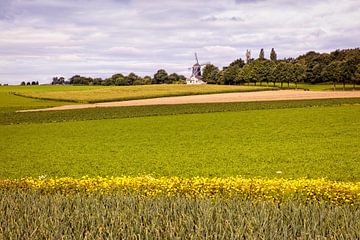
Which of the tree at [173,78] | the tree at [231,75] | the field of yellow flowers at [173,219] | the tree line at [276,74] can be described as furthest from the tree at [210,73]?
the field of yellow flowers at [173,219]

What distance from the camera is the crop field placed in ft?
23.4

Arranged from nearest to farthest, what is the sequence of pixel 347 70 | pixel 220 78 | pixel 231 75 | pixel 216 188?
1. pixel 216 188
2. pixel 347 70
3. pixel 231 75
4. pixel 220 78

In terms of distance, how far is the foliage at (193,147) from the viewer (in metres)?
18.8

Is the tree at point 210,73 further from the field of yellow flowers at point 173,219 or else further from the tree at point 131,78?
the field of yellow flowers at point 173,219

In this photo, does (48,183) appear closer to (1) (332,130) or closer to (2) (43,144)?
(2) (43,144)

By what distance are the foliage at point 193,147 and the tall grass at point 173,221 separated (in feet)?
30.4

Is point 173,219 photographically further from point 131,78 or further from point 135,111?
point 131,78

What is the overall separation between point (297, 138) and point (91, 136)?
1503cm

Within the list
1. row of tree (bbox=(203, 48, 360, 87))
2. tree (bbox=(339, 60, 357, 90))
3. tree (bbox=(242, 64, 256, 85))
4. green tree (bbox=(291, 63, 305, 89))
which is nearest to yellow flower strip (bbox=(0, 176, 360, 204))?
row of tree (bbox=(203, 48, 360, 87))

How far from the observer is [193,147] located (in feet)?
83.8

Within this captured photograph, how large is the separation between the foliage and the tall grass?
30.4ft

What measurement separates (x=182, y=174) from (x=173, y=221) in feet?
34.6

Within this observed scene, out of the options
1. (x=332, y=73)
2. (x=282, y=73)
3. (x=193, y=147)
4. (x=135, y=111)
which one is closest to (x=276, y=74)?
(x=282, y=73)

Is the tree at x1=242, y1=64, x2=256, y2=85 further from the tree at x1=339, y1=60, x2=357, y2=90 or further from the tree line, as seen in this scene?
the tree at x1=339, y1=60, x2=357, y2=90
